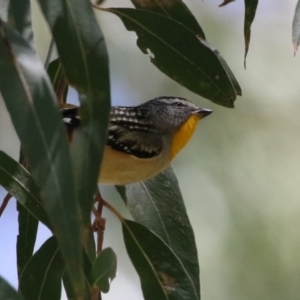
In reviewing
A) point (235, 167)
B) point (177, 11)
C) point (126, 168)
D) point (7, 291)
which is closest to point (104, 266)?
point (7, 291)

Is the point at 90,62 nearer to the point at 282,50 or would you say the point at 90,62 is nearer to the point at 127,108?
the point at 127,108

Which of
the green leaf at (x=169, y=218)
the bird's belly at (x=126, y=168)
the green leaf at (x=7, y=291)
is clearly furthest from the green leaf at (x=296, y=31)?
the green leaf at (x=7, y=291)

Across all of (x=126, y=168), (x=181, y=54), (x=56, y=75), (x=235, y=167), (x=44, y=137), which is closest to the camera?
(x=44, y=137)

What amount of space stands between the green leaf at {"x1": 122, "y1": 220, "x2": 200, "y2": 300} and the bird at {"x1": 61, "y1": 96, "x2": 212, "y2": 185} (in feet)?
0.95

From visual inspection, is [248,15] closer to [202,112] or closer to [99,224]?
[99,224]

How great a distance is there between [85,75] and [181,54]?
1.45 feet

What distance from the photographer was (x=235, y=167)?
3.82 metres

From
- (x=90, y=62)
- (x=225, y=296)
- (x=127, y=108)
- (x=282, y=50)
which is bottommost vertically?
(x=225, y=296)

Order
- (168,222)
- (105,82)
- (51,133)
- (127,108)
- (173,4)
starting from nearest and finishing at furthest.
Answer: (51,133)
(105,82)
(173,4)
(168,222)
(127,108)

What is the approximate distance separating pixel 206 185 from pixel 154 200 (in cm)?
215

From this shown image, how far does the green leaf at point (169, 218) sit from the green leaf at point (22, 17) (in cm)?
60

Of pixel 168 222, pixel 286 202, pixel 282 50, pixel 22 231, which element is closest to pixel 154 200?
pixel 168 222

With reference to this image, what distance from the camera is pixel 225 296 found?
3723 mm

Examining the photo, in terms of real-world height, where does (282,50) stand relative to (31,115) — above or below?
above
